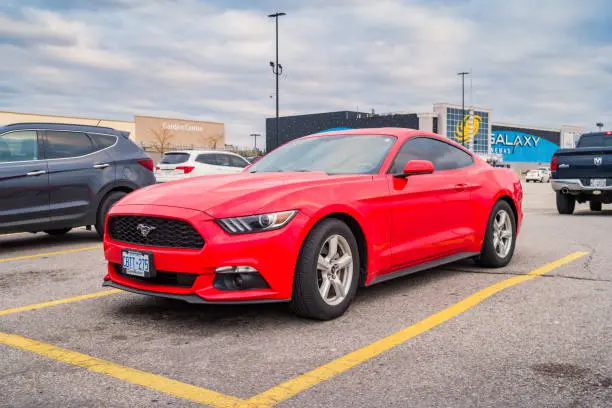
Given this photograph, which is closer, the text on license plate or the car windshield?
the text on license plate

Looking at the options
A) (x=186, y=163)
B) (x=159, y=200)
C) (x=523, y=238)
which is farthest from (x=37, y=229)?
(x=186, y=163)

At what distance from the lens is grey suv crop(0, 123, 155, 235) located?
8453 mm

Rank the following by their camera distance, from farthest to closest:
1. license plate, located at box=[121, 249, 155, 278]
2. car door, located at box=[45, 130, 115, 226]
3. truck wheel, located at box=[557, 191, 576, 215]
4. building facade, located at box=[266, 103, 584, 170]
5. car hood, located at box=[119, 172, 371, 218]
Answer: building facade, located at box=[266, 103, 584, 170] → truck wheel, located at box=[557, 191, 576, 215] → car door, located at box=[45, 130, 115, 226] → license plate, located at box=[121, 249, 155, 278] → car hood, located at box=[119, 172, 371, 218]

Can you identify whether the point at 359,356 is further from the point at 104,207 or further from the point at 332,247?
the point at 104,207

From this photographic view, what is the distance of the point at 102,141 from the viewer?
953cm

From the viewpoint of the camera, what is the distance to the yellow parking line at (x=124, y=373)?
3.18 metres

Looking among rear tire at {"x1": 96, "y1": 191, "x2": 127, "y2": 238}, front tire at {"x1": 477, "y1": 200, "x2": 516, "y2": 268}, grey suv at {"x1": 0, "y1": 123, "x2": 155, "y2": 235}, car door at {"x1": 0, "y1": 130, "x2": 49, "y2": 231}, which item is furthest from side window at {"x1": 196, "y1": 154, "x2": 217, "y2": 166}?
front tire at {"x1": 477, "y1": 200, "x2": 516, "y2": 268}

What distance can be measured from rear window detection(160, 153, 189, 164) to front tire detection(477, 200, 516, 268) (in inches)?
452

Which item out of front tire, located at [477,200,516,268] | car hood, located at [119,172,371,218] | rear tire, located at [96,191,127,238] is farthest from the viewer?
rear tire, located at [96,191,127,238]

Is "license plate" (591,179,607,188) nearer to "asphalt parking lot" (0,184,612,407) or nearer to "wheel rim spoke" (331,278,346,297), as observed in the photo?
"asphalt parking lot" (0,184,612,407)

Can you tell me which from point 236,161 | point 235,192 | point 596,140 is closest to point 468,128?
point 236,161

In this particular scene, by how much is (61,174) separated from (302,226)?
5.58 m

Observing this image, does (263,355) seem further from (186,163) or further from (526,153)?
(526,153)

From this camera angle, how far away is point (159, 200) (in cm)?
466
